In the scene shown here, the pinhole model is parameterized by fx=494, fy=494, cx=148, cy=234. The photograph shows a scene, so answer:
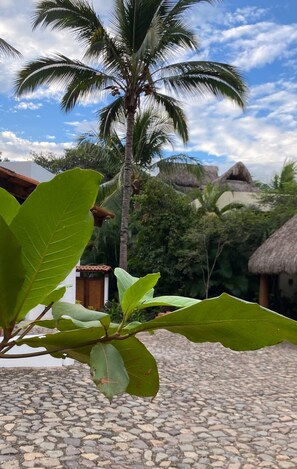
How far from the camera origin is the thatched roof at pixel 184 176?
1255cm

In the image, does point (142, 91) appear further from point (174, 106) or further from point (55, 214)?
point (55, 214)

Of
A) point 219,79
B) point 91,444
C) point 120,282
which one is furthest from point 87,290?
point 120,282

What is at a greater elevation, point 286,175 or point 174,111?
point 174,111

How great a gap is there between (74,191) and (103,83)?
410 inches

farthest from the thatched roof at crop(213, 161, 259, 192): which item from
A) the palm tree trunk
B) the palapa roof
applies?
the palapa roof

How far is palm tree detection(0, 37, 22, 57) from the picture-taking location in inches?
402

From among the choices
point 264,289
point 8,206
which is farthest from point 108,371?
point 264,289

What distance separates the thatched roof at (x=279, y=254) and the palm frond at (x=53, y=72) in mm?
4845

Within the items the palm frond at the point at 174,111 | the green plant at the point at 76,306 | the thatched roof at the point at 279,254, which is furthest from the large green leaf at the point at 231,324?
the palm frond at the point at 174,111

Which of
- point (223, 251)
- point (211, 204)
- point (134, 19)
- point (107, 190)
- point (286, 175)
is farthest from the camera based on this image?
point (286, 175)

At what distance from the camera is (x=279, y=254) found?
9.78 metres

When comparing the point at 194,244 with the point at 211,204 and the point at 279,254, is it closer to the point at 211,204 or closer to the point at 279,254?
the point at 211,204

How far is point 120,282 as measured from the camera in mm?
544

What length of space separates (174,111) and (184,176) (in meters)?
7.00
